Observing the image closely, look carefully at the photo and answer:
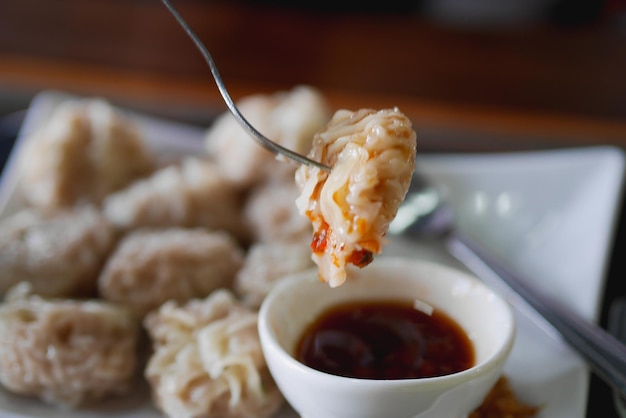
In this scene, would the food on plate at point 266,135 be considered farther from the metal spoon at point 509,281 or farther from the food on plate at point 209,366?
the food on plate at point 209,366

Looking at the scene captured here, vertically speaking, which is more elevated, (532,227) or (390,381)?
(390,381)

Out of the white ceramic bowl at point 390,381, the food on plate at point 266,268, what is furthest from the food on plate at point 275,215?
the white ceramic bowl at point 390,381

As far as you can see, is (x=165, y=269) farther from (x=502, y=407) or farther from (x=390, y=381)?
(x=502, y=407)

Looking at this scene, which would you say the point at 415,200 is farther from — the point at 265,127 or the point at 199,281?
the point at 199,281

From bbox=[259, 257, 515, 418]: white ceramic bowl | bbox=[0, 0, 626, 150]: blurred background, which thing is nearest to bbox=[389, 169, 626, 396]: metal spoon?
bbox=[259, 257, 515, 418]: white ceramic bowl

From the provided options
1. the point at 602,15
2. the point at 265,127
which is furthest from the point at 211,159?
the point at 602,15

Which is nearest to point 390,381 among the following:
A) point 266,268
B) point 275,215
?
point 266,268

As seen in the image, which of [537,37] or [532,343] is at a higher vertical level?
[532,343]
